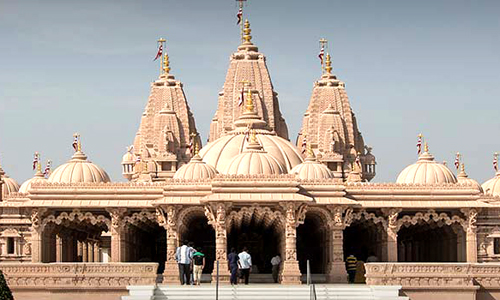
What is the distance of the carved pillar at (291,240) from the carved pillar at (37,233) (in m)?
8.78

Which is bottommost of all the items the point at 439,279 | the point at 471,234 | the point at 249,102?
the point at 439,279

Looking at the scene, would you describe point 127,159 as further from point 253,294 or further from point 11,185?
point 253,294

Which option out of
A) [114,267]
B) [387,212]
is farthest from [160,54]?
[114,267]

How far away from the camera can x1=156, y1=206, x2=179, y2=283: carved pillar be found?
4116 cm

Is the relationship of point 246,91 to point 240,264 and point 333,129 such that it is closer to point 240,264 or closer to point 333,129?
point 333,129

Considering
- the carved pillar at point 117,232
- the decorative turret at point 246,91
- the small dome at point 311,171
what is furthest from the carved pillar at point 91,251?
the carved pillar at point 117,232

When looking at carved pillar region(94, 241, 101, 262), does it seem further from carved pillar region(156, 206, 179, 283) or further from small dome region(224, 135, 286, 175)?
carved pillar region(156, 206, 179, 283)

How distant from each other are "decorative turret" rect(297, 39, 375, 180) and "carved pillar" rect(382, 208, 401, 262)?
15276mm

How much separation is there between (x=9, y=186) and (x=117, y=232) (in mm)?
20683

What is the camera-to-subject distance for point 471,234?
143 feet

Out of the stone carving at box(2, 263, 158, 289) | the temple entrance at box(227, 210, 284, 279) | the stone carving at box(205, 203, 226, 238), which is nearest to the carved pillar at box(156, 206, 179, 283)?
the stone carving at box(205, 203, 226, 238)

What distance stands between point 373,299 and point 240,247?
43.6ft

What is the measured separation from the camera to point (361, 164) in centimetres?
6194

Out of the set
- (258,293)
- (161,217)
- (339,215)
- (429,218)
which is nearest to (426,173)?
(429,218)
